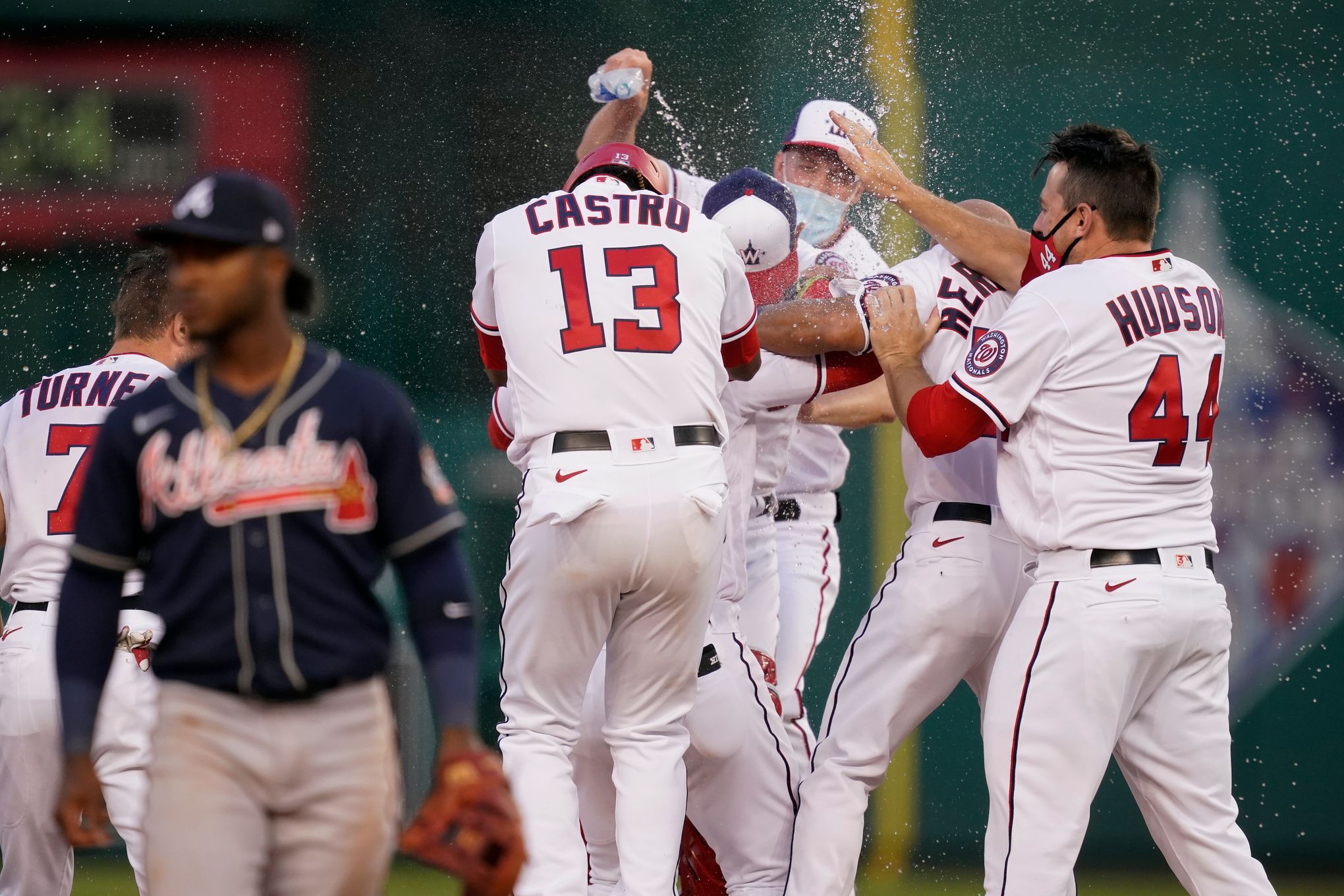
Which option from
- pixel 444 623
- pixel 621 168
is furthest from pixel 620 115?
pixel 444 623

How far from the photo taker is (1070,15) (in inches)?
258

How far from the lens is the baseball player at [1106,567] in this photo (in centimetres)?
354

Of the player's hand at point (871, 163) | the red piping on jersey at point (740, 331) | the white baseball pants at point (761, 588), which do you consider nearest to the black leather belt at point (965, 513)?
the red piping on jersey at point (740, 331)

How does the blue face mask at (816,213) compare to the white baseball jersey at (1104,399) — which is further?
the blue face mask at (816,213)

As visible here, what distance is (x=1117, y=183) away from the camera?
3.81m

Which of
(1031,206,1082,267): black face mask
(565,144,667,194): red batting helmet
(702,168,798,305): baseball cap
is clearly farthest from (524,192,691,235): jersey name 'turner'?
(1031,206,1082,267): black face mask

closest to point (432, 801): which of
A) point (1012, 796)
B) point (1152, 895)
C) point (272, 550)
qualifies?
point (272, 550)

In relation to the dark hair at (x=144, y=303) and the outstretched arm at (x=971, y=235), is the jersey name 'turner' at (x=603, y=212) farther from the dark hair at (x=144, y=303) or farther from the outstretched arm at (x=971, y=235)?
the dark hair at (x=144, y=303)

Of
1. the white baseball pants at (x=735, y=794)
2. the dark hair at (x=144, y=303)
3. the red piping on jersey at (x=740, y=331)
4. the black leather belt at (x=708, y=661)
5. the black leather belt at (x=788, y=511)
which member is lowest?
the white baseball pants at (x=735, y=794)

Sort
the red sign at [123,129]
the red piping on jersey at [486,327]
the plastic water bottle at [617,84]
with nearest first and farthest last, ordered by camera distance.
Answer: the red piping on jersey at [486,327] → the plastic water bottle at [617,84] → the red sign at [123,129]

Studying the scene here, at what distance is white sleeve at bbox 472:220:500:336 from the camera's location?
12.3 feet

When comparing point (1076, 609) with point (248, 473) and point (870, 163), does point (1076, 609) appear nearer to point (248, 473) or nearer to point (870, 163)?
point (870, 163)

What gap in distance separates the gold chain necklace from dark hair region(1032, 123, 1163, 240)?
2.06m

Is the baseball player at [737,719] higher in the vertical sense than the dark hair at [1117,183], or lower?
lower
